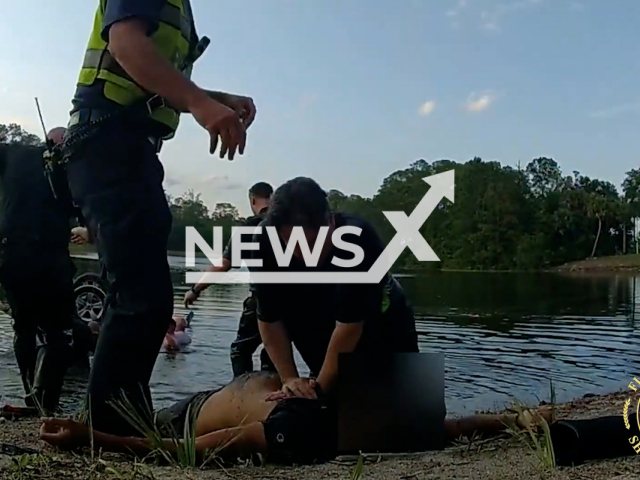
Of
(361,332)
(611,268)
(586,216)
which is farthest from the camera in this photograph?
(586,216)

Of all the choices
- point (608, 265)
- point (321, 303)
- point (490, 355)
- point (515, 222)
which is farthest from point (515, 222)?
point (321, 303)

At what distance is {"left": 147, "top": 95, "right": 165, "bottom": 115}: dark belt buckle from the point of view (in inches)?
114

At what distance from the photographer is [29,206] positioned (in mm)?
4504

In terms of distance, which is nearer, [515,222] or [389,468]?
[389,468]

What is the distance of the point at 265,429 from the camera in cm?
308

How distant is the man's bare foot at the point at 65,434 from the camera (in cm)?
276

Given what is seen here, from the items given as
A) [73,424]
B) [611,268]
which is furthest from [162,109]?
[611,268]

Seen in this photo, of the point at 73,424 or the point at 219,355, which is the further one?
the point at 219,355

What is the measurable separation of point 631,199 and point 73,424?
308 feet

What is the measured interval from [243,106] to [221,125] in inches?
21.9

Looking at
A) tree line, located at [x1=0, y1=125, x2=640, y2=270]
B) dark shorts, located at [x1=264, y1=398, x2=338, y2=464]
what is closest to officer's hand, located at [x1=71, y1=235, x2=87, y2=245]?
dark shorts, located at [x1=264, y1=398, x2=338, y2=464]

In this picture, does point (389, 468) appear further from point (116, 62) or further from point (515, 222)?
point (515, 222)

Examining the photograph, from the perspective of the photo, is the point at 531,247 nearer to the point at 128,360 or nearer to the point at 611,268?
the point at 611,268

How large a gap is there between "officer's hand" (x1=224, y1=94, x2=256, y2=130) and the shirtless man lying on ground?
114 centimetres
